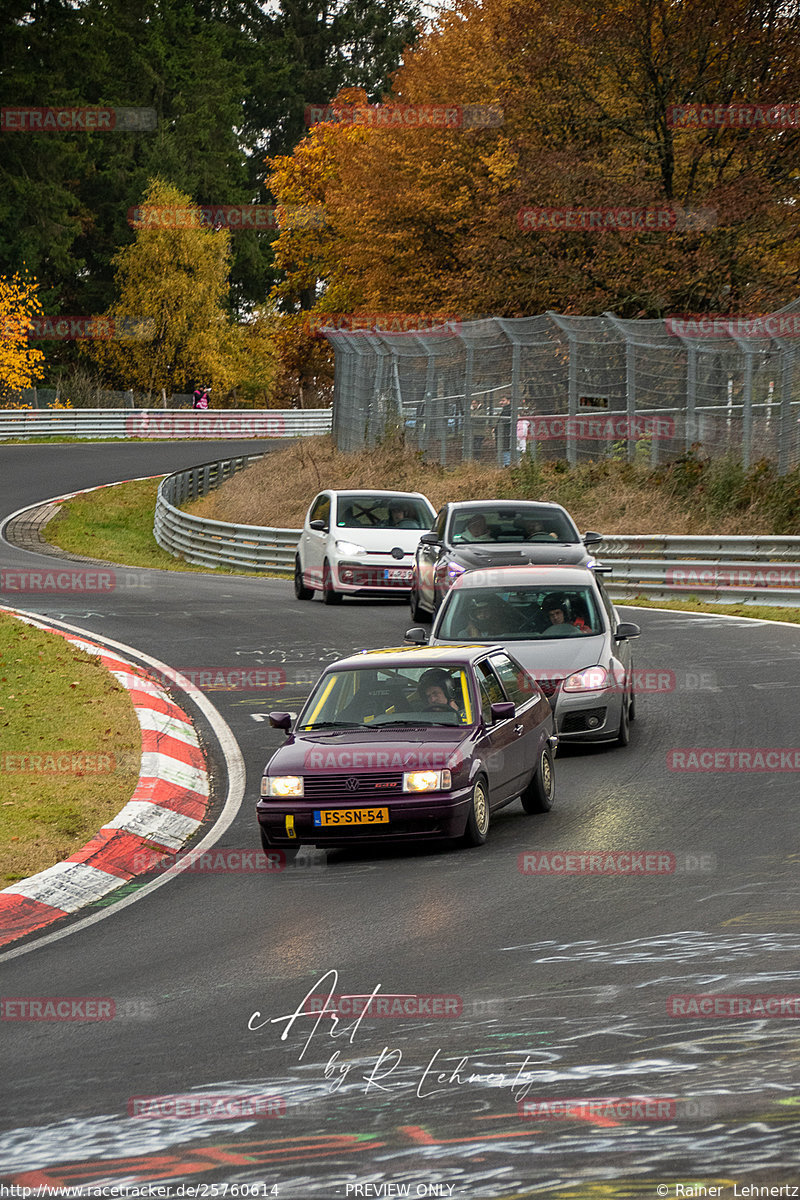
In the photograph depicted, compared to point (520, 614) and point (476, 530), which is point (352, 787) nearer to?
point (520, 614)

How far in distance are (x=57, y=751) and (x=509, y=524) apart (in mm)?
8523

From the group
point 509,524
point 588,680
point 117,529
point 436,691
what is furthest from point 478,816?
point 117,529

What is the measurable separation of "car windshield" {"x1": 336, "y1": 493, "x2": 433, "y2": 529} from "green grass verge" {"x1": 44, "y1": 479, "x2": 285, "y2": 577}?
24.4ft

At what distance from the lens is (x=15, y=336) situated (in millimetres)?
73938

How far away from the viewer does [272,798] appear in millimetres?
10461

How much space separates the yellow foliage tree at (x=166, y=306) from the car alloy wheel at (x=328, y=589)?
189 feet

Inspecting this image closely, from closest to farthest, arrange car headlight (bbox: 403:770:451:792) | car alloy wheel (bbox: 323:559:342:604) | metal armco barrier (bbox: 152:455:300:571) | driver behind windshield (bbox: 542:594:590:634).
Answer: car headlight (bbox: 403:770:451:792) → driver behind windshield (bbox: 542:594:590:634) → car alloy wheel (bbox: 323:559:342:604) → metal armco barrier (bbox: 152:455:300:571)

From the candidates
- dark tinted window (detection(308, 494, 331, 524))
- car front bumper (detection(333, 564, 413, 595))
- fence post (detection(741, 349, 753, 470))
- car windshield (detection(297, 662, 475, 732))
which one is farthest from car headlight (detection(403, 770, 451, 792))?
fence post (detection(741, 349, 753, 470))

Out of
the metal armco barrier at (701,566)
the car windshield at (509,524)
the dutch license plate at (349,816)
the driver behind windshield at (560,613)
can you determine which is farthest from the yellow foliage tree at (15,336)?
the dutch license plate at (349,816)

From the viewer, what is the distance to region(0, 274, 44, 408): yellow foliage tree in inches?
2876

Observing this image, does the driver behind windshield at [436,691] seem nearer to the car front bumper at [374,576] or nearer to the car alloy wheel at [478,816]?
the car alloy wheel at [478,816]

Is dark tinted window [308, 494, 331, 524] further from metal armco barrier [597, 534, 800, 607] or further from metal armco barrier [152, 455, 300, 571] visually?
metal armco barrier [152, 455, 300, 571]

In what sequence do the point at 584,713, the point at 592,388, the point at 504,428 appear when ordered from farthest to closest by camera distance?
the point at 504,428
the point at 592,388
the point at 584,713

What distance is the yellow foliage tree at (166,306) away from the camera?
82375mm
